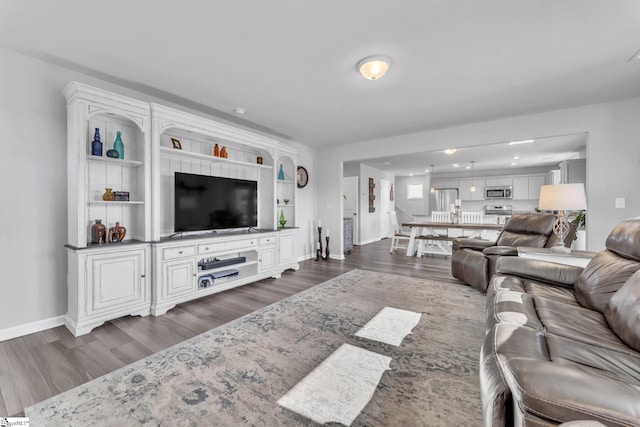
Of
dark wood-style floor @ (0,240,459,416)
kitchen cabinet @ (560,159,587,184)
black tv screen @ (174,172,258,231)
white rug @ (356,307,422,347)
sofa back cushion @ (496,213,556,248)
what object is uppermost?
kitchen cabinet @ (560,159,587,184)

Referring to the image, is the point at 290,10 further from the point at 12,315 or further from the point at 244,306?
the point at 12,315

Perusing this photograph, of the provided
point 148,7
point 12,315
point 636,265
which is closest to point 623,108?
point 636,265

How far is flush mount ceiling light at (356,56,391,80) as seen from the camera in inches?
96.6

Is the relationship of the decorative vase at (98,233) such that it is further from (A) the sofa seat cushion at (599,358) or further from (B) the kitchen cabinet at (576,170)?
(B) the kitchen cabinet at (576,170)

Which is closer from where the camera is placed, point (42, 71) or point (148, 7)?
point (148, 7)

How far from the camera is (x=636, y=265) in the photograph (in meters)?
1.65

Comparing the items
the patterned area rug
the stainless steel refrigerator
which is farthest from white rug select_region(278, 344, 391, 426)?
the stainless steel refrigerator

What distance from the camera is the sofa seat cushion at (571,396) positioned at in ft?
2.31

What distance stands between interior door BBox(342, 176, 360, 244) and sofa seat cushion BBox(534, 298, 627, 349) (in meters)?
6.19

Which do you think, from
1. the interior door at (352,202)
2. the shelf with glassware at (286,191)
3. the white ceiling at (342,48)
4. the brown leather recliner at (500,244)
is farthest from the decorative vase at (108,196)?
the interior door at (352,202)

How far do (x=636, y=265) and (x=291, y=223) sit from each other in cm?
426

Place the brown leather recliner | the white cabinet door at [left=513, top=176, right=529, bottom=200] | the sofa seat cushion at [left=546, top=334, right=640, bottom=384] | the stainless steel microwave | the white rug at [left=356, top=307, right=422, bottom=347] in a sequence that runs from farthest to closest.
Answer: the stainless steel microwave
the white cabinet door at [left=513, top=176, right=529, bottom=200]
the brown leather recliner
the white rug at [left=356, top=307, right=422, bottom=347]
the sofa seat cushion at [left=546, top=334, right=640, bottom=384]

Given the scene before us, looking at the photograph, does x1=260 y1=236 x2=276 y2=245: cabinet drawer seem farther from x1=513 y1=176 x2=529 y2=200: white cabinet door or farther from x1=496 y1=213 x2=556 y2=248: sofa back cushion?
x1=513 y1=176 x2=529 y2=200: white cabinet door

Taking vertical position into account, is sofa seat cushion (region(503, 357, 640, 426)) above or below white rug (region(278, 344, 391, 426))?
above
